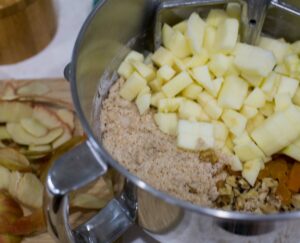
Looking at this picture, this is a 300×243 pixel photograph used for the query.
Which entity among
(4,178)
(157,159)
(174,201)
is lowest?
(4,178)

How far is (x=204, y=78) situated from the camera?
91 cm

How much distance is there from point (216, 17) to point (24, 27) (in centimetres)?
47

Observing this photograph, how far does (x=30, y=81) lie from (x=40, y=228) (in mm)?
373

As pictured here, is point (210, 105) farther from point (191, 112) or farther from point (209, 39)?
point (209, 39)

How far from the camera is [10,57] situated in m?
1.20

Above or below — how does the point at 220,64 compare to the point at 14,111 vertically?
above

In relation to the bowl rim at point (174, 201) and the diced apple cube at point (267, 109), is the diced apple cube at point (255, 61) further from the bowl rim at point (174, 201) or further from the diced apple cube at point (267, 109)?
the bowl rim at point (174, 201)

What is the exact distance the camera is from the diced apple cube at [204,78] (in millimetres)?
912

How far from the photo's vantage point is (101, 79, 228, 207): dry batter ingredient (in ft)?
2.66

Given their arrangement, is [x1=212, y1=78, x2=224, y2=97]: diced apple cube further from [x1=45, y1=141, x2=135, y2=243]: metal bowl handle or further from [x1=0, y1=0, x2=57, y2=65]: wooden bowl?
[x1=0, y1=0, x2=57, y2=65]: wooden bowl

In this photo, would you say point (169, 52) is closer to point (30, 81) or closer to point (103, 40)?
point (103, 40)

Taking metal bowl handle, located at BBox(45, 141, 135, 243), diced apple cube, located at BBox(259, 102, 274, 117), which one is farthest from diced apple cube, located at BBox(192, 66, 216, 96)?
metal bowl handle, located at BBox(45, 141, 135, 243)

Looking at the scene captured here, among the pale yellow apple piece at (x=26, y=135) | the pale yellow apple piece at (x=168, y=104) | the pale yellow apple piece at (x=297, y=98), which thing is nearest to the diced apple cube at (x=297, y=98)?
the pale yellow apple piece at (x=297, y=98)

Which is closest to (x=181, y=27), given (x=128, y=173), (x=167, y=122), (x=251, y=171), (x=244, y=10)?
(x=244, y=10)
